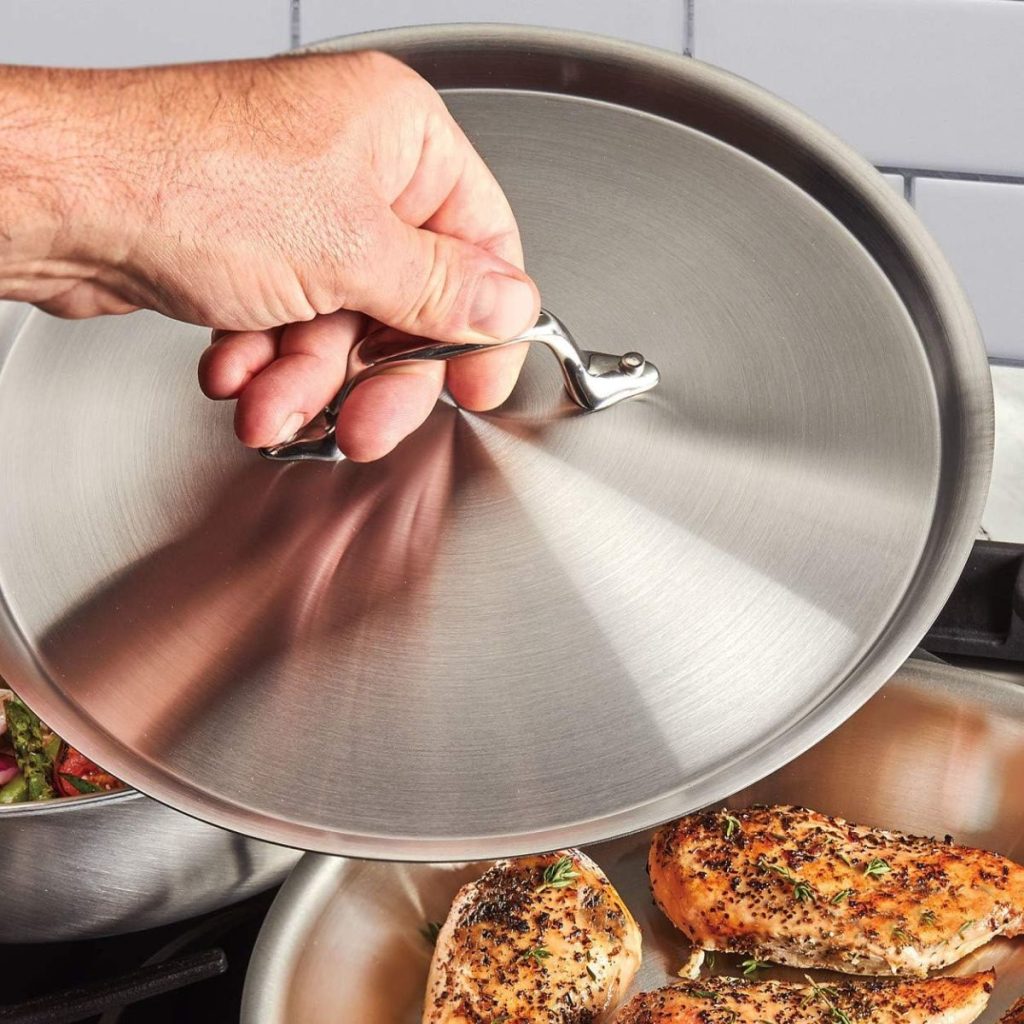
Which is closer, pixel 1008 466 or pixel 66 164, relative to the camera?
pixel 66 164

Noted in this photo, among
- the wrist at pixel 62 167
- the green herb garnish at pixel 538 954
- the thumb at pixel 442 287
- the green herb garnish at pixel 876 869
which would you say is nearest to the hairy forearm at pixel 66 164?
the wrist at pixel 62 167

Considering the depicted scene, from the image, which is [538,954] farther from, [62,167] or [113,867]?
[62,167]

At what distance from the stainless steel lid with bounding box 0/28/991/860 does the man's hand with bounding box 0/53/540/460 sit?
4cm

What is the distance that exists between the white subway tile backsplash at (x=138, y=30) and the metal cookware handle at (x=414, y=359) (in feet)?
2.30

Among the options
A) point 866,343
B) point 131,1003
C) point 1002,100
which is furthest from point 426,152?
point 1002,100

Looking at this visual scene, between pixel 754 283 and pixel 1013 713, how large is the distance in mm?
410

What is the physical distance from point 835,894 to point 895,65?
0.77 metres

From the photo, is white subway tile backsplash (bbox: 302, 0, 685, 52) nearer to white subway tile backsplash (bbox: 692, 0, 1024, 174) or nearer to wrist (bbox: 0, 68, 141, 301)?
white subway tile backsplash (bbox: 692, 0, 1024, 174)

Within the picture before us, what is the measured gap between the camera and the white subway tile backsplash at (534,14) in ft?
3.79

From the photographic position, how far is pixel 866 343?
0.65 m

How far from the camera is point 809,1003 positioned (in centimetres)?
Answer: 81

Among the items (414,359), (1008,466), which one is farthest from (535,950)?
(1008,466)

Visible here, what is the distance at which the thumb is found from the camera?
570 millimetres

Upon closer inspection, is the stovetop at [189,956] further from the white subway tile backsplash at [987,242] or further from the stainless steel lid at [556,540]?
the white subway tile backsplash at [987,242]
